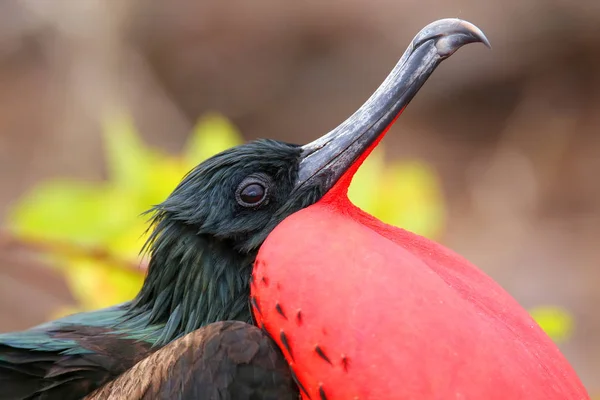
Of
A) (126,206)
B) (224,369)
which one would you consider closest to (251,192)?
(224,369)

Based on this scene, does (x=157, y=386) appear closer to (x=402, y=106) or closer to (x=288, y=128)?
(x=402, y=106)

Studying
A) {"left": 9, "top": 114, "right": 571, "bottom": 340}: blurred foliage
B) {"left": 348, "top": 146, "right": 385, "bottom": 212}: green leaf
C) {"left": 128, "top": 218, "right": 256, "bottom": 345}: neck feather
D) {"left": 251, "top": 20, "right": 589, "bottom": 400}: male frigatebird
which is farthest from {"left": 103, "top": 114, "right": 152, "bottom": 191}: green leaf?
{"left": 251, "top": 20, "right": 589, "bottom": 400}: male frigatebird

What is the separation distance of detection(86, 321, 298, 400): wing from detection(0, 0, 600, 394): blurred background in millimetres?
2900

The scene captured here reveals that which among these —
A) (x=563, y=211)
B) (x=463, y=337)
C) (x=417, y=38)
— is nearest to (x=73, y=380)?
(x=463, y=337)

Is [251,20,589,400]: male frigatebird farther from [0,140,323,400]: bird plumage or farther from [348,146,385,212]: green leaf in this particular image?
[348,146,385,212]: green leaf

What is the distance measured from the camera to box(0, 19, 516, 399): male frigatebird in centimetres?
115

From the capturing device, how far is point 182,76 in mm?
4648

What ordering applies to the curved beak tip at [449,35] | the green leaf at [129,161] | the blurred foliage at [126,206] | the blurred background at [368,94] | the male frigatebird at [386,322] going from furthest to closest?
the blurred background at [368,94]
the green leaf at [129,161]
the blurred foliage at [126,206]
the curved beak tip at [449,35]
the male frigatebird at [386,322]

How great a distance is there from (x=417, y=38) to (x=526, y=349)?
44 cm

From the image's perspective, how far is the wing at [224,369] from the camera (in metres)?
0.99

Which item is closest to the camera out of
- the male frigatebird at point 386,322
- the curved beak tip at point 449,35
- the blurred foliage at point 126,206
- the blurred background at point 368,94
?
the male frigatebird at point 386,322

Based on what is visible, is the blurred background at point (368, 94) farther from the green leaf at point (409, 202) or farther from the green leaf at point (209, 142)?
the green leaf at point (209, 142)

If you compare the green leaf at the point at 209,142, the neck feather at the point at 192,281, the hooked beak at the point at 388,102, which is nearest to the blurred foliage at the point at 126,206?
the green leaf at the point at 209,142

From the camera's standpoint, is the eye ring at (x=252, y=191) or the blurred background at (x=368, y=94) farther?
the blurred background at (x=368, y=94)
